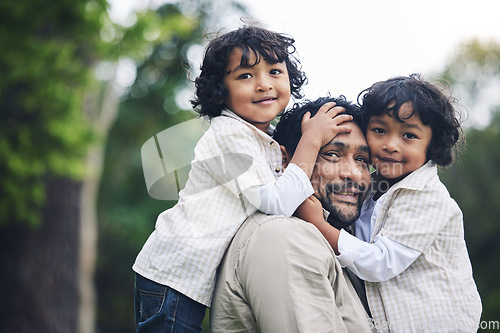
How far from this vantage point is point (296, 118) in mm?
2650

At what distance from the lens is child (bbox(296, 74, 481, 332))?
2268mm

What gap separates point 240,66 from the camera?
2.63m

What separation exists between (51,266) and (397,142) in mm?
6511

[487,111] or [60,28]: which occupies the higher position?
[60,28]

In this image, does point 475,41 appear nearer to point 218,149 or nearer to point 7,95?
point 7,95

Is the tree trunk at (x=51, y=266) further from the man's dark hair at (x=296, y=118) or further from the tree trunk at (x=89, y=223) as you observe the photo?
the man's dark hair at (x=296, y=118)

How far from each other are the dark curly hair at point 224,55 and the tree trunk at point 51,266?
5573mm

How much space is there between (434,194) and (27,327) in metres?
7.40

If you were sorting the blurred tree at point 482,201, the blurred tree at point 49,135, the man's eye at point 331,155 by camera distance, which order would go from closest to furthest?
the man's eye at point 331,155 → the blurred tree at point 49,135 → the blurred tree at point 482,201

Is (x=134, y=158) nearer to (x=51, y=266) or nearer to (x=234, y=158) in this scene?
(x=51, y=266)

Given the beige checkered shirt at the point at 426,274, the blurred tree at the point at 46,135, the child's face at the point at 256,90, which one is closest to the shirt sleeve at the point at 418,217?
the beige checkered shirt at the point at 426,274

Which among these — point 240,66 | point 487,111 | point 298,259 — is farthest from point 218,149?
point 487,111

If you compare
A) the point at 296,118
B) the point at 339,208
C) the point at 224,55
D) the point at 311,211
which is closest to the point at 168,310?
the point at 311,211

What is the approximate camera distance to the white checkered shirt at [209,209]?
2199 millimetres
